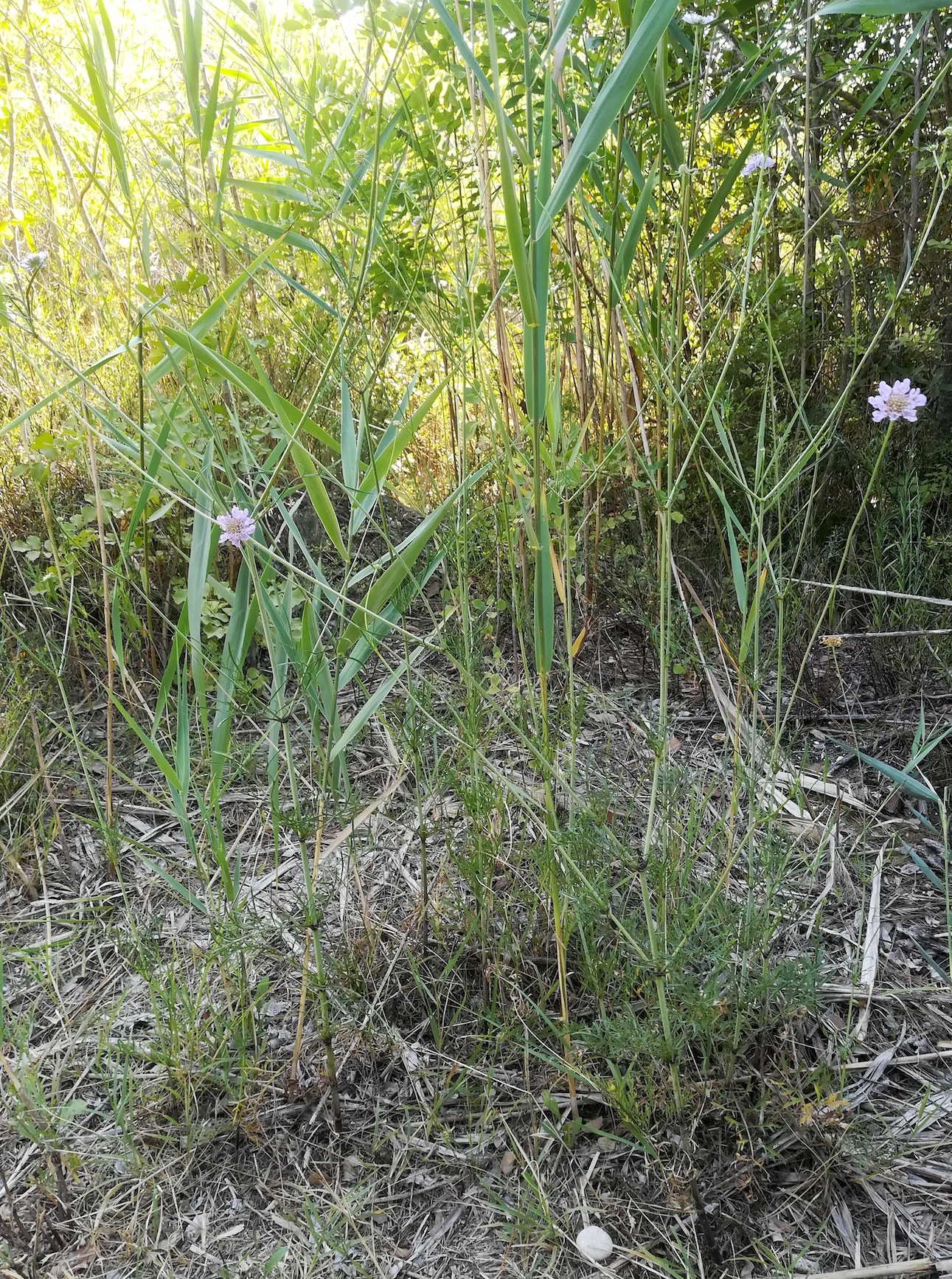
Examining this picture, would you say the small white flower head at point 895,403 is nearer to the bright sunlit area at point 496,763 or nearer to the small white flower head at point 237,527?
the bright sunlit area at point 496,763

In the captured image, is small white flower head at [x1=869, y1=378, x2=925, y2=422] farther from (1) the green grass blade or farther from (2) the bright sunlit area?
(1) the green grass blade

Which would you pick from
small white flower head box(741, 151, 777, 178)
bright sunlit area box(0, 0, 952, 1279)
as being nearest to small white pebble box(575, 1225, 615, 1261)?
bright sunlit area box(0, 0, 952, 1279)

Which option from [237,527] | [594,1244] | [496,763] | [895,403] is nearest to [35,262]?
[237,527]

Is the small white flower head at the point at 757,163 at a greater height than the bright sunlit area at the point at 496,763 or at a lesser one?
greater

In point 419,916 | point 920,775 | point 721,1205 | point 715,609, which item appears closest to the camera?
point 721,1205

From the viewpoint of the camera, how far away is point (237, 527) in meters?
1.00

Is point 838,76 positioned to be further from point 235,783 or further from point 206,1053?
point 206,1053

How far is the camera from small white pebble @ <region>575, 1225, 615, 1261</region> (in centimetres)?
92

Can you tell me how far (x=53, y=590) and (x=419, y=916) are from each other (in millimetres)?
1012

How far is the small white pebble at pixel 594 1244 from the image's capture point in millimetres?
924

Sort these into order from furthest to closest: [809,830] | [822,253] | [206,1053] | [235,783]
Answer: [822,253] → [235,783] → [809,830] → [206,1053]

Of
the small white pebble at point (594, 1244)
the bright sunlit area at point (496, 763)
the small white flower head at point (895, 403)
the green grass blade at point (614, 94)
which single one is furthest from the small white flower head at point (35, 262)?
the small white pebble at point (594, 1244)

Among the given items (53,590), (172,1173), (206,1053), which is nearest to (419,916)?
(206,1053)

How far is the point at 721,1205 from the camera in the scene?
37.5 inches
